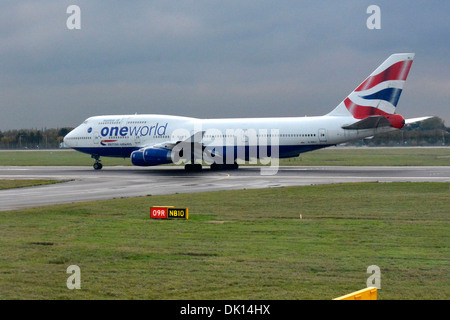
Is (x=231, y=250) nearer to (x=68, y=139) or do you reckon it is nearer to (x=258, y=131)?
(x=258, y=131)

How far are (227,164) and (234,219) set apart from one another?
2804 cm

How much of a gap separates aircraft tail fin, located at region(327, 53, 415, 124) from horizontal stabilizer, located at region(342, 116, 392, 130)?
127cm

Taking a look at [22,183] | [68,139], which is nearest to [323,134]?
[22,183]

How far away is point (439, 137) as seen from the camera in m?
102

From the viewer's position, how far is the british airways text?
4709 cm

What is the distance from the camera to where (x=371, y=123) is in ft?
131

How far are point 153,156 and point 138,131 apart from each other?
5809mm

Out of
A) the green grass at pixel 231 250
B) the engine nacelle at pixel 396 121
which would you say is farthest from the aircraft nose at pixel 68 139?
the green grass at pixel 231 250

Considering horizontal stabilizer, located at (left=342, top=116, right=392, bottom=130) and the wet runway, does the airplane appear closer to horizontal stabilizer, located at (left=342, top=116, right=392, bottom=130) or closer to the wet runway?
horizontal stabilizer, located at (left=342, top=116, right=392, bottom=130)

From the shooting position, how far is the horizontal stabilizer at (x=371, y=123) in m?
39.6

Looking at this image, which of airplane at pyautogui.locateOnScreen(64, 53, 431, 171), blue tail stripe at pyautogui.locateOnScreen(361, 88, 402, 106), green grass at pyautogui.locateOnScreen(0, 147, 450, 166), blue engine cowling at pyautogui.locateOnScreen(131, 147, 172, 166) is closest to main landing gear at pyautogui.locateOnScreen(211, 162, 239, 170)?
airplane at pyautogui.locateOnScreen(64, 53, 431, 171)

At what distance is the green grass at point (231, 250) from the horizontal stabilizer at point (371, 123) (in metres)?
17.7
